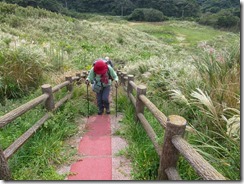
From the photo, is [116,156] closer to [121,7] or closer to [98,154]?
[98,154]

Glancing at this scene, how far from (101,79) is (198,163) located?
369 cm

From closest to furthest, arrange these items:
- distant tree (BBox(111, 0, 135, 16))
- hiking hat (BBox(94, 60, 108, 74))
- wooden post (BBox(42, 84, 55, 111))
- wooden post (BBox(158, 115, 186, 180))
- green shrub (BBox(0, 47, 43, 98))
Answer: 1. wooden post (BBox(158, 115, 186, 180))
2. wooden post (BBox(42, 84, 55, 111))
3. hiking hat (BBox(94, 60, 108, 74))
4. green shrub (BBox(0, 47, 43, 98))
5. distant tree (BBox(111, 0, 135, 16))

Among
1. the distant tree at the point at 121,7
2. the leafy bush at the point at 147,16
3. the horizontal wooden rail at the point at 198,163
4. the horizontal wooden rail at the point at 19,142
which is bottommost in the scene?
the horizontal wooden rail at the point at 19,142

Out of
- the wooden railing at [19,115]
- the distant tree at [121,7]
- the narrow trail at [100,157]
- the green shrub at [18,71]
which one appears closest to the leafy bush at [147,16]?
the distant tree at [121,7]

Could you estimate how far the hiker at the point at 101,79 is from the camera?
17.2 feet

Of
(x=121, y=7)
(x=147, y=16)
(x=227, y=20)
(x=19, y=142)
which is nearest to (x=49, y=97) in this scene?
(x=19, y=142)

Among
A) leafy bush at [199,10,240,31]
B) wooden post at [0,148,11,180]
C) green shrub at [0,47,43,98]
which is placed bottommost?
wooden post at [0,148,11,180]

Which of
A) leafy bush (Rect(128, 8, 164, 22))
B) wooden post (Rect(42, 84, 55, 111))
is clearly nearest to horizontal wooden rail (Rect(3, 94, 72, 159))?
wooden post (Rect(42, 84, 55, 111))

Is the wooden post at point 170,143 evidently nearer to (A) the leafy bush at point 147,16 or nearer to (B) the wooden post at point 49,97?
(B) the wooden post at point 49,97

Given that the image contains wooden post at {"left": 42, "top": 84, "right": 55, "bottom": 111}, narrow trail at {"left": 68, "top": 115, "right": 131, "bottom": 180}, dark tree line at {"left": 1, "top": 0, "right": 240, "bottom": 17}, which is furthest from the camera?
dark tree line at {"left": 1, "top": 0, "right": 240, "bottom": 17}

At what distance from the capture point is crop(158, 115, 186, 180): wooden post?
245cm

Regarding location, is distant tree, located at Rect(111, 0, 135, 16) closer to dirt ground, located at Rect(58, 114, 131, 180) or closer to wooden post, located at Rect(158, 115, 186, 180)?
dirt ground, located at Rect(58, 114, 131, 180)

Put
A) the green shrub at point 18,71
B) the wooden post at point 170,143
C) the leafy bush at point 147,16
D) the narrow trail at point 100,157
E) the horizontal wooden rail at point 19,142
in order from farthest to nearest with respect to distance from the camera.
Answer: the leafy bush at point 147,16 < the green shrub at point 18,71 < the narrow trail at point 100,157 < the horizontal wooden rail at point 19,142 < the wooden post at point 170,143

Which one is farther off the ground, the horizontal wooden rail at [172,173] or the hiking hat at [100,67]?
the hiking hat at [100,67]
